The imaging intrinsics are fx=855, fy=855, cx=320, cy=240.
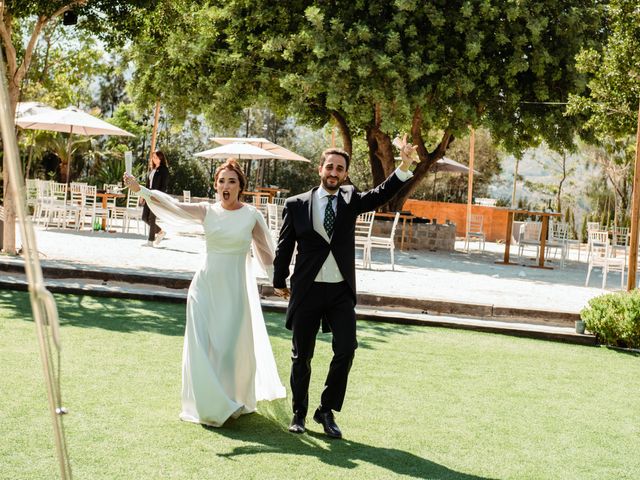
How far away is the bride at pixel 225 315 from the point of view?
549 cm

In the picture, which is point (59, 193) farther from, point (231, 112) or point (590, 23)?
point (590, 23)

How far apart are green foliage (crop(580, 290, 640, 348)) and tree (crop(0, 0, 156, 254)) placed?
827 cm

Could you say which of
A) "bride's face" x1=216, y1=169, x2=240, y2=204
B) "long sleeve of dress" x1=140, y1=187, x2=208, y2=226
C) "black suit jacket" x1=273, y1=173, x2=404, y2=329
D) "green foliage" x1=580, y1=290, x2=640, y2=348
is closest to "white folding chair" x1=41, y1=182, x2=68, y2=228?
"green foliage" x1=580, y1=290, x2=640, y2=348

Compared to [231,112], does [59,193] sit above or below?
below

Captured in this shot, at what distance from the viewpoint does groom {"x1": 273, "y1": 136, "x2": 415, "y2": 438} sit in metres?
5.41

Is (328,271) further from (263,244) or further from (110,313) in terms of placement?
(110,313)

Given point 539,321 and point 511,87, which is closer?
point 539,321

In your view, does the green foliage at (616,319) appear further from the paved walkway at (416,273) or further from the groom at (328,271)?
the groom at (328,271)

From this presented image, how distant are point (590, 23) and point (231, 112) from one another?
1020 centimetres

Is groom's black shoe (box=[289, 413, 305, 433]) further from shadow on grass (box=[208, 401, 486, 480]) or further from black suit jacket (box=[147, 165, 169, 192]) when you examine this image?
black suit jacket (box=[147, 165, 169, 192])

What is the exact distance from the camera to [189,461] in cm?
469

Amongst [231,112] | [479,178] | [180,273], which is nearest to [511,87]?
[231,112]

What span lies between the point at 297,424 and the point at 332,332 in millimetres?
648

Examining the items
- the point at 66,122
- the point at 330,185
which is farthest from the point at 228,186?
the point at 66,122
